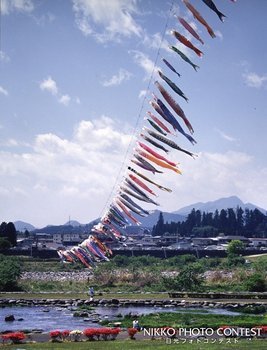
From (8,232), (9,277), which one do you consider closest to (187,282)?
(9,277)

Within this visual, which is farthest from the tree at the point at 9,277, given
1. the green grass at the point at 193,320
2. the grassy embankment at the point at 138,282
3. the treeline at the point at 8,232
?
the treeline at the point at 8,232

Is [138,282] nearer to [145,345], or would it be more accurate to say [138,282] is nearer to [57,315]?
[57,315]

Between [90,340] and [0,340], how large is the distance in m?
5.13

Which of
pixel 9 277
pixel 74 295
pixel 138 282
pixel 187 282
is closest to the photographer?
pixel 74 295

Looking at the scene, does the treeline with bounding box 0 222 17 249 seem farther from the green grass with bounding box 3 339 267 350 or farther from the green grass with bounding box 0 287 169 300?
the green grass with bounding box 3 339 267 350

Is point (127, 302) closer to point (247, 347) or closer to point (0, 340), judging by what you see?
point (0, 340)

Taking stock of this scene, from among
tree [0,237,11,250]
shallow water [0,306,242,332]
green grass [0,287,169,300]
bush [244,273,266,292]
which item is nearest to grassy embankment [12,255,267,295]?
bush [244,273,266,292]

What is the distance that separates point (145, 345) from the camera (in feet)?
82.4

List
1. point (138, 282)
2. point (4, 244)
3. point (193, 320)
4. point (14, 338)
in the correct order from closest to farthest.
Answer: point (14, 338)
point (193, 320)
point (138, 282)
point (4, 244)

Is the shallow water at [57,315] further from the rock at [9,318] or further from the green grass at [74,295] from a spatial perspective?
the green grass at [74,295]

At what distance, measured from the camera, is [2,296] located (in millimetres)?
55438

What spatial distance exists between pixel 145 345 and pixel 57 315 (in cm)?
2026

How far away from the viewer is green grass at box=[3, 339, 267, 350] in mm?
23922

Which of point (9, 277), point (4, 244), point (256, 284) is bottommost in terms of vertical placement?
point (256, 284)
